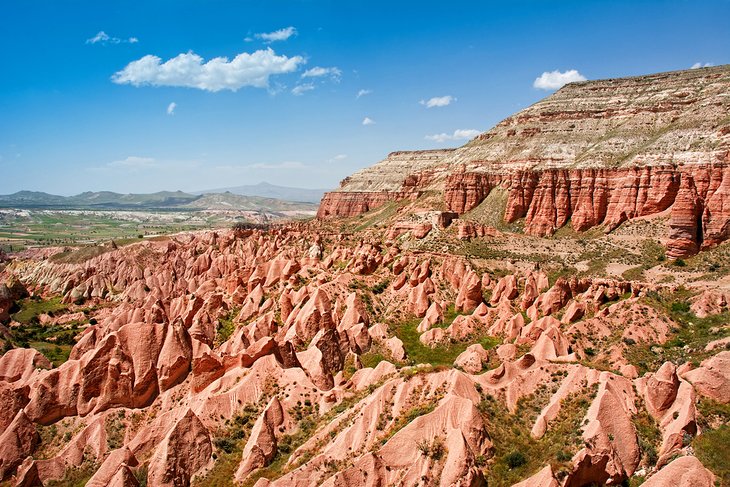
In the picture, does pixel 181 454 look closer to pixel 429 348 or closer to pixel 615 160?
pixel 429 348

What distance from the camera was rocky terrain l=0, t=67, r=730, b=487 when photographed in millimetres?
22422

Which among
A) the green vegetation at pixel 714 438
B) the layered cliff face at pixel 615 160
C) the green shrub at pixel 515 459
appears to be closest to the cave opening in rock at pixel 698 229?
the layered cliff face at pixel 615 160

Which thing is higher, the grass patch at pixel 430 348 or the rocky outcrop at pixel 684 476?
the rocky outcrop at pixel 684 476

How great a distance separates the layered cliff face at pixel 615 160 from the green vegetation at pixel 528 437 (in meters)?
41.2

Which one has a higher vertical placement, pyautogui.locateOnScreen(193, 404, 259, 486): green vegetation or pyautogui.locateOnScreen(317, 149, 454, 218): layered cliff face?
Result: pyautogui.locateOnScreen(317, 149, 454, 218): layered cliff face

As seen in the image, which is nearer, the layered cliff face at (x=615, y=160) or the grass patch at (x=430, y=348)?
the grass patch at (x=430, y=348)

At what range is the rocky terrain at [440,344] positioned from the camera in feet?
73.6

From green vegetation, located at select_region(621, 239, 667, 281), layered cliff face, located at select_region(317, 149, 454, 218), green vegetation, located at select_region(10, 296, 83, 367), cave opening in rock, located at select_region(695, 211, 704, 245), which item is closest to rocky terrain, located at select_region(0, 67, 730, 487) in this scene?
green vegetation, located at select_region(621, 239, 667, 281)

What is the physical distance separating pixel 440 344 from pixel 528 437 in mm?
22624

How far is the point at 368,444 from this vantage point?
910 inches

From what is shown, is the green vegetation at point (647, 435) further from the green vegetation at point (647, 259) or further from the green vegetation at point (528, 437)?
the green vegetation at point (647, 259)

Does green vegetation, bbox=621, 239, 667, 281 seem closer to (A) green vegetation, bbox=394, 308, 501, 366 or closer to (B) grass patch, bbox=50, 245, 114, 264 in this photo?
(A) green vegetation, bbox=394, 308, 501, 366

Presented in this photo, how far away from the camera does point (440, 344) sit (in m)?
46.3

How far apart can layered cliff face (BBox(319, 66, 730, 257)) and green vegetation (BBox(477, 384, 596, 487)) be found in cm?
4116
